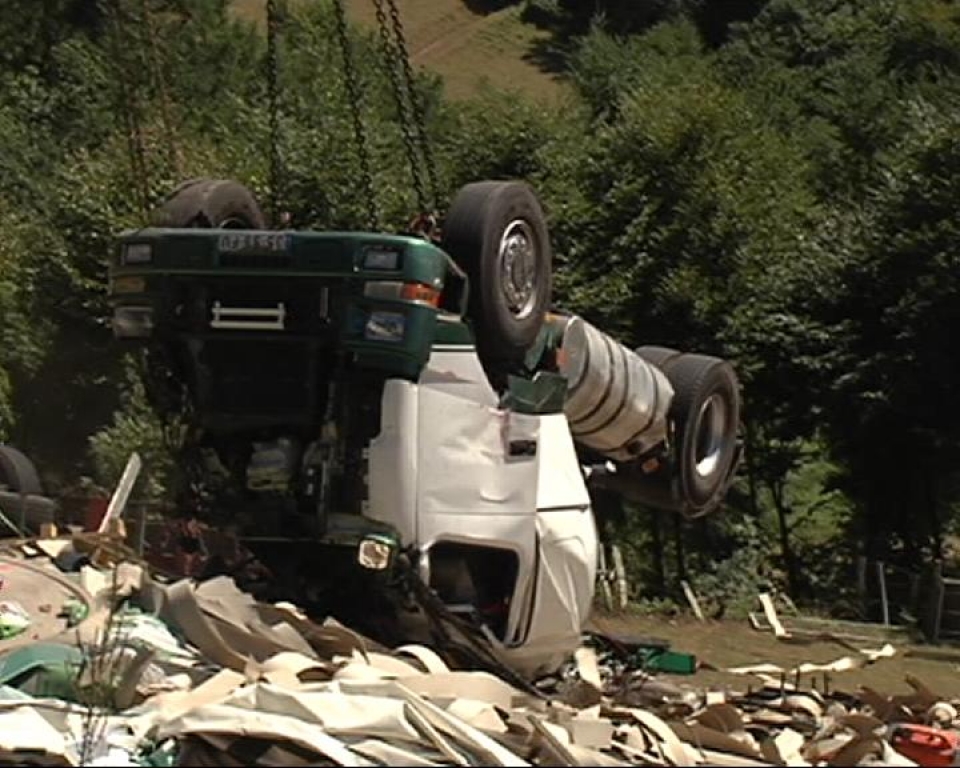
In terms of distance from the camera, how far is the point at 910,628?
61.6ft

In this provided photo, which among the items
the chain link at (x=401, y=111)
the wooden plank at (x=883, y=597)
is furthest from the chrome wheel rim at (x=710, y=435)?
the wooden plank at (x=883, y=597)

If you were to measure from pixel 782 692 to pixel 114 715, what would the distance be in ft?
11.5

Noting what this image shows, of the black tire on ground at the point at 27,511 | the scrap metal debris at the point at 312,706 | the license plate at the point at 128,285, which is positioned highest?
the license plate at the point at 128,285

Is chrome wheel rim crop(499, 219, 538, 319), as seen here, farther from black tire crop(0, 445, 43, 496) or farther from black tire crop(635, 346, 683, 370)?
black tire crop(0, 445, 43, 496)

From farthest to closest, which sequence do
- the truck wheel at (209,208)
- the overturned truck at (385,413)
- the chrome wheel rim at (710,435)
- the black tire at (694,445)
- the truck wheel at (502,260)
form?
1. the chrome wheel rim at (710,435)
2. the black tire at (694,445)
3. the truck wheel at (209,208)
4. the truck wheel at (502,260)
5. the overturned truck at (385,413)

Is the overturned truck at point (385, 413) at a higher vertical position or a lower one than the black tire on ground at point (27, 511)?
higher

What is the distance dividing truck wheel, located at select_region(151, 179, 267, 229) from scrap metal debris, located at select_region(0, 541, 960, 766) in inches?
65.3

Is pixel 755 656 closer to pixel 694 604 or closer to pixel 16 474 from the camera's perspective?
pixel 694 604

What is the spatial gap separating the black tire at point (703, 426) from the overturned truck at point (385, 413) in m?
1.72

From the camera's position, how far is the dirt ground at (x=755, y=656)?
35.3 feet

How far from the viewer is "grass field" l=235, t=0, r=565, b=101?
238 ft

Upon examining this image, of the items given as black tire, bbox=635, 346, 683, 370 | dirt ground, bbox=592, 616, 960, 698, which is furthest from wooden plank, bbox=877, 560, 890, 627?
black tire, bbox=635, 346, 683, 370

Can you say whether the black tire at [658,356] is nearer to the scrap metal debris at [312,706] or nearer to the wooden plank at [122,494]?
the scrap metal debris at [312,706]

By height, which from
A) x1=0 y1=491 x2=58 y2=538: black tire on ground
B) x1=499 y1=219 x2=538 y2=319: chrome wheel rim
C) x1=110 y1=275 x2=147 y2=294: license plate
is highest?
x1=499 y1=219 x2=538 y2=319: chrome wheel rim
